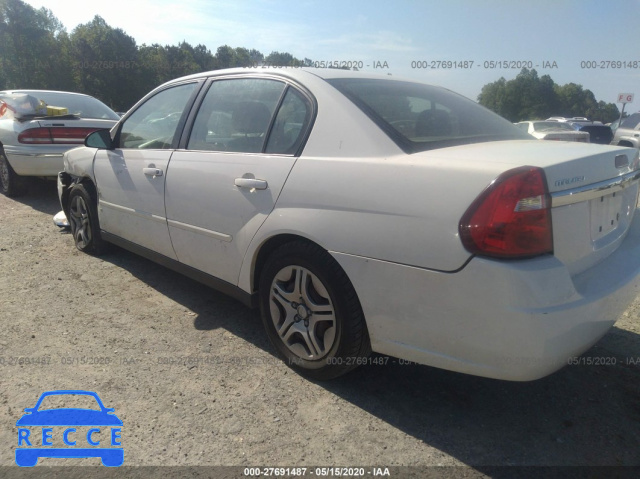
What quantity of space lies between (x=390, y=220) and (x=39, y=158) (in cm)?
599

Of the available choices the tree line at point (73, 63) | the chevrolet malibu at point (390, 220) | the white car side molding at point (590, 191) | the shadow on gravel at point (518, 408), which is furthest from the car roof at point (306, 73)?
the tree line at point (73, 63)

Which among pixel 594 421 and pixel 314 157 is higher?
pixel 314 157

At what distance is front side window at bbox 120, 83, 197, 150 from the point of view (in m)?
3.47

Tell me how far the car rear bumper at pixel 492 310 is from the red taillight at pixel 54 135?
221 inches

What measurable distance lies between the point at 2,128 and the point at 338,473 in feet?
23.1

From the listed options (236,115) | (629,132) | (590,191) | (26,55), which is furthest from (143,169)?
(26,55)

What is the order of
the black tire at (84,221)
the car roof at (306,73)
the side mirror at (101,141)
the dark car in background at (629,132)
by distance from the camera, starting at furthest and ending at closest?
1. the dark car in background at (629,132)
2. the black tire at (84,221)
3. the side mirror at (101,141)
4. the car roof at (306,73)

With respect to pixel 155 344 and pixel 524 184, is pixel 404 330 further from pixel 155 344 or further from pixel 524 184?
pixel 155 344

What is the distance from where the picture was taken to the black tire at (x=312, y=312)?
7.61 feet

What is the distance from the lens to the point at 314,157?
2.45m

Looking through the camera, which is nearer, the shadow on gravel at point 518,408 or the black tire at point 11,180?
the shadow on gravel at point 518,408

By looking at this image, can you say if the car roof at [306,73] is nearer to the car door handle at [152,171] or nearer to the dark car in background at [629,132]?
the car door handle at [152,171]

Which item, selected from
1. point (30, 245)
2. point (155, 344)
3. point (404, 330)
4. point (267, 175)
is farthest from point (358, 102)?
point (30, 245)

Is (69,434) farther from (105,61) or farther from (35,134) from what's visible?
(105,61)
